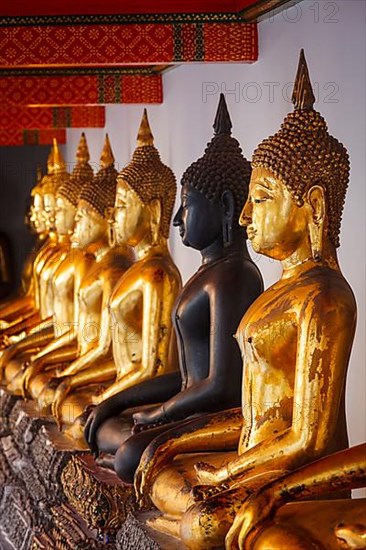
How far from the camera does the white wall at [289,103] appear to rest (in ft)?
15.1

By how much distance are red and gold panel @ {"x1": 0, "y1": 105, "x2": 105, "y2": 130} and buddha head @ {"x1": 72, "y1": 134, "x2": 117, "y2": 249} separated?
244cm

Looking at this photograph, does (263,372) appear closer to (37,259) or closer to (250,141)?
(250,141)

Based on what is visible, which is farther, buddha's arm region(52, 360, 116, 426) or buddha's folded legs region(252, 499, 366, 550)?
buddha's arm region(52, 360, 116, 426)

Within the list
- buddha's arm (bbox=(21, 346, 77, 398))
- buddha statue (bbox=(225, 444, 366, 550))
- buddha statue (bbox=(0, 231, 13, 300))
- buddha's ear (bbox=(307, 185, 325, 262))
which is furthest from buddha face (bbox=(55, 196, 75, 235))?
buddha statue (bbox=(0, 231, 13, 300))

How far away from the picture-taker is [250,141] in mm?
5750

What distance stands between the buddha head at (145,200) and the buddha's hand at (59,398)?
71cm

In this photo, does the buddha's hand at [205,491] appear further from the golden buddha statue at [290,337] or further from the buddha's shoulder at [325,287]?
the buddha's shoulder at [325,287]

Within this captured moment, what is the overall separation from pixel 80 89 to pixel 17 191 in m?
5.08

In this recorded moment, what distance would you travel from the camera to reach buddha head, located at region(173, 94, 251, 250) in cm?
469

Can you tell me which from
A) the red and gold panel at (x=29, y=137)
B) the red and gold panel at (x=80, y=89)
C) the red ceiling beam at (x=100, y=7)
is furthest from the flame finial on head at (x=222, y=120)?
the red and gold panel at (x=29, y=137)

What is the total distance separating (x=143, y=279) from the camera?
5.52m

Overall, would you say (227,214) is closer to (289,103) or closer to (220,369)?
(220,369)

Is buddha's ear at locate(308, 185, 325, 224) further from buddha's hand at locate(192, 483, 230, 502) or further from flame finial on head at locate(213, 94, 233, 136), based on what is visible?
flame finial on head at locate(213, 94, 233, 136)

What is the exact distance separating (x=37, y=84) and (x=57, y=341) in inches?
55.5
